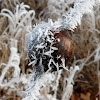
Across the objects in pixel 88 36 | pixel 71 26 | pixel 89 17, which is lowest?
pixel 71 26

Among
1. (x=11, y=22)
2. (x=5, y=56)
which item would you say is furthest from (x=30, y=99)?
(x=11, y=22)

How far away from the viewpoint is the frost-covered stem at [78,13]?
0.31 metres

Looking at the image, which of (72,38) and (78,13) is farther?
(72,38)

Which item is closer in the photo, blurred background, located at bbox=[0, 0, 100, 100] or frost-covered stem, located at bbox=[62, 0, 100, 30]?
frost-covered stem, located at bbox=[62, 0, 100, 30]

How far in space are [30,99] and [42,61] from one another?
58 mm

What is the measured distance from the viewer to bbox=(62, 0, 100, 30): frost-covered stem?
0.31m

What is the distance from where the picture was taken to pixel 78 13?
31 centimetres

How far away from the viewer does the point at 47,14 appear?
1.96 m

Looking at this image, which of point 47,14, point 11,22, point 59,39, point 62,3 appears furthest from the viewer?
point 47,14

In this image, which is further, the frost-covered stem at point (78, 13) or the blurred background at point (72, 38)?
the blurred background at point (72, 38)

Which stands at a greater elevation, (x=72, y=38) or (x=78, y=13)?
(x=72, y=38)

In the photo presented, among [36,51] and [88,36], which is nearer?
[36,51]

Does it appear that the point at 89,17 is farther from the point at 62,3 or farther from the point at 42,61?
the point at 42,61

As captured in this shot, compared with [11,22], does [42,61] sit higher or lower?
lower
